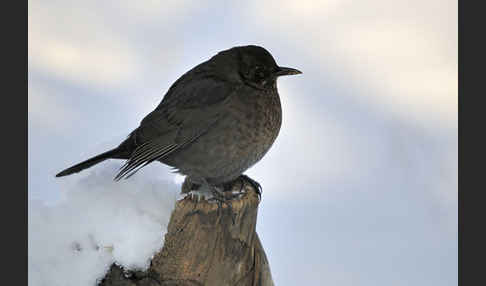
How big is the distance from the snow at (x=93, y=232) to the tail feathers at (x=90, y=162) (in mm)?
261

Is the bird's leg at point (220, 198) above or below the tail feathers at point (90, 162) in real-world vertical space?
below

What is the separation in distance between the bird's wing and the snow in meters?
0.25

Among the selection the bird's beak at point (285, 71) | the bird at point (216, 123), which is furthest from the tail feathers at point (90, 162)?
the bird's beak at point (285, 71)

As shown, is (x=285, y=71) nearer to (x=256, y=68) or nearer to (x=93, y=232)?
(x=256, y=68)

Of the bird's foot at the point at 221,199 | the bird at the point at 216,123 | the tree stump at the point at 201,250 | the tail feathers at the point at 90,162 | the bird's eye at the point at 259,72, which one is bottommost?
the tree stump at the point at 201,250

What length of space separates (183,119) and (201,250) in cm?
100

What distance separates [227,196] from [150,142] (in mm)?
731

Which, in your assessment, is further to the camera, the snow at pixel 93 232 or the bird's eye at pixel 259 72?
the bird's eye at pixel 259 72

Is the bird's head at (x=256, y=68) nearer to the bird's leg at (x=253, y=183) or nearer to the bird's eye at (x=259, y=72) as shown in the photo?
the bird's eye at (x=259, y=72)

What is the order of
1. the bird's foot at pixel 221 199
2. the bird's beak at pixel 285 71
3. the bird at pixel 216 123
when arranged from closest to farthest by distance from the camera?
the bird's foot at pixel 221 199
the bird at pixel 216 123
the bird's beak at pixel 285 71

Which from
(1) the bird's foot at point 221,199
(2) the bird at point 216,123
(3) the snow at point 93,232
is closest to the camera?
(3) the snow at point 93,232

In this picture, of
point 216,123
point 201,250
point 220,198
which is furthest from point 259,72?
point 201,250

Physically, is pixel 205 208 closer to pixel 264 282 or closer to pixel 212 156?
pixel 212 156

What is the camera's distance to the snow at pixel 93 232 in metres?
3.94
